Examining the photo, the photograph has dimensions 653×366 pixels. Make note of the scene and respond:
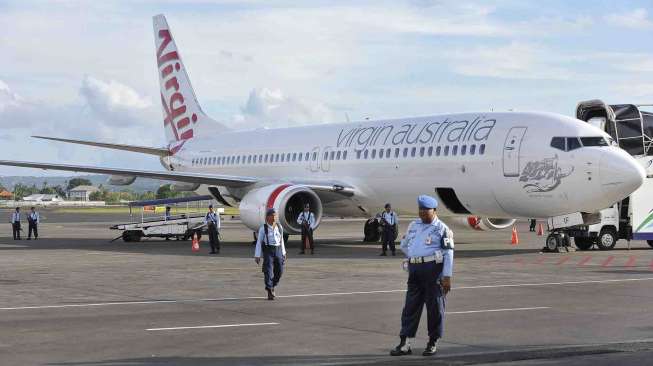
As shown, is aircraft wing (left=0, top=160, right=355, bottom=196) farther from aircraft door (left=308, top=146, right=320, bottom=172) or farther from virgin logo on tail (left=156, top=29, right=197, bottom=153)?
virgin logo on tail (left=156, top=29, right=197, bottom=153)

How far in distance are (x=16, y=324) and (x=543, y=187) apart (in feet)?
53.6

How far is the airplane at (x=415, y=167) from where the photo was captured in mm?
26141

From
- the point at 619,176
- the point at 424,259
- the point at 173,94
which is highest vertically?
the point at 173,94

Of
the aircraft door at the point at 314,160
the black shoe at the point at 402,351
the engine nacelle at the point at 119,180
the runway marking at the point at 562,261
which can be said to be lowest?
the black shoe at the point at 402,351

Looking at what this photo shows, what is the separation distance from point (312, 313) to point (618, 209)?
17.6 m

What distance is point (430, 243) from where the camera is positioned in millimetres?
10992

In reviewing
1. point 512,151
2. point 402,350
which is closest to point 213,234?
point 512,151

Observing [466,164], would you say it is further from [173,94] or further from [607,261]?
[173,94]

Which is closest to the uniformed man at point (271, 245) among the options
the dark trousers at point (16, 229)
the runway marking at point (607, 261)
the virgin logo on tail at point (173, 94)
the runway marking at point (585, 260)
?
the runway marking at point (585, 260)

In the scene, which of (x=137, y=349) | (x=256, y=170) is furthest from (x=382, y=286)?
(x=256, y=170)

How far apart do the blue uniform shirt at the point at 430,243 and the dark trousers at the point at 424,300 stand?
4.3 inches

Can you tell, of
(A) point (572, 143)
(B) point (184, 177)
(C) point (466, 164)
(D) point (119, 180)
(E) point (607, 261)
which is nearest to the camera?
(E) point (607, 261)

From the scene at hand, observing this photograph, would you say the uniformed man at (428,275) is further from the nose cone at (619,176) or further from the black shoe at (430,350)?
the nose cone at (619,176)

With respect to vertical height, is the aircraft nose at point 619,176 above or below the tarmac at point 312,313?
above
